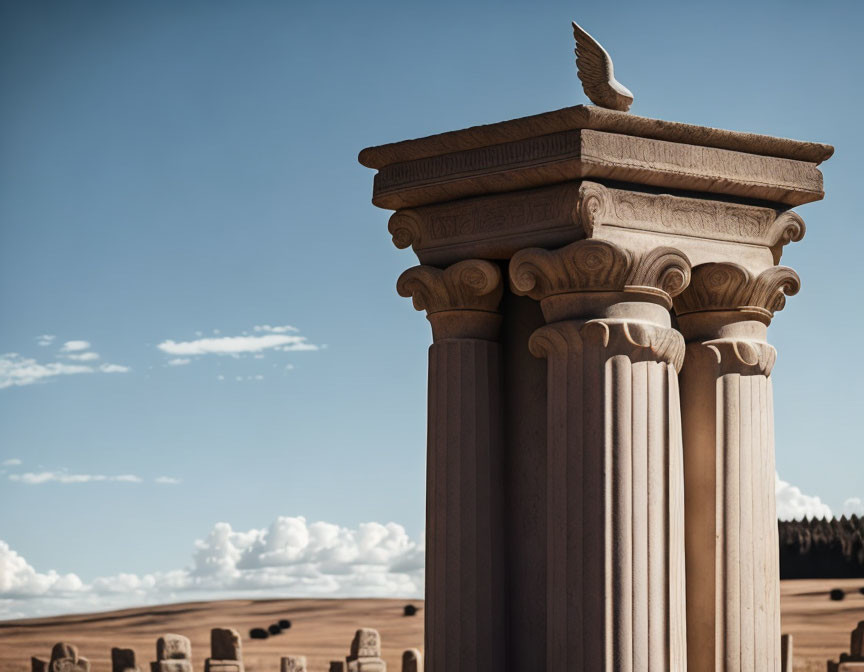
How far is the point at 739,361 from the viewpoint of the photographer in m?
8.62

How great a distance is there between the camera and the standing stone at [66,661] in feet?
88.3

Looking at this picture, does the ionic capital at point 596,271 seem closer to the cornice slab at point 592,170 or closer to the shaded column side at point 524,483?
the cornice slab at point 592,170

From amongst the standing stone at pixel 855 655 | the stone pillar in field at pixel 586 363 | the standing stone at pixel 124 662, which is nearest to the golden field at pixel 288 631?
the standing stone at pixel 124 662

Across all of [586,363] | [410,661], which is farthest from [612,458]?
[410,661]

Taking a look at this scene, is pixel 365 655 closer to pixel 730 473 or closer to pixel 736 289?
pixel 730 473

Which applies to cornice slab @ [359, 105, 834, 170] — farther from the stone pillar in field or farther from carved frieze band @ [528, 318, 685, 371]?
carved frieze band @ [528, 318, 685, 371]

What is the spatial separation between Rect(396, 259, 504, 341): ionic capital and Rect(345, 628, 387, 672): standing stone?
1833 centimetres

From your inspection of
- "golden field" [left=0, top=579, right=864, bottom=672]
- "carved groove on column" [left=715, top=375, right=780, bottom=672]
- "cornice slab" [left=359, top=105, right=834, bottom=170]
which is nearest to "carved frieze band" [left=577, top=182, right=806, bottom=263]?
"cornice slab" [left=359, top=105, right=834, bottom=170]

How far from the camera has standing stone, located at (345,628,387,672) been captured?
26.3m

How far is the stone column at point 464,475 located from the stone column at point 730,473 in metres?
1.18

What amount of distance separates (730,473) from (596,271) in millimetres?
1557

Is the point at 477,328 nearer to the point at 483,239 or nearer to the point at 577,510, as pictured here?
the point at 483,239

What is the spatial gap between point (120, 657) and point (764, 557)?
68.1 ft

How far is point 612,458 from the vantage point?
7.94 m
